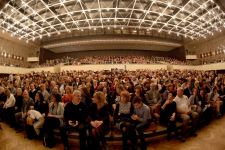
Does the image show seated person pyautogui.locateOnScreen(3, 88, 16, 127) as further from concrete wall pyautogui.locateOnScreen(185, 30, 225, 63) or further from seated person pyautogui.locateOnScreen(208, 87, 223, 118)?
concrete wall pyautogui.locateOnScreen(185, 30, 225, 63)

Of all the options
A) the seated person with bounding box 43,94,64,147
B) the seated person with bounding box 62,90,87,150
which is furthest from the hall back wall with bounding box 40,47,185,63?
the seated person with bounding box 62,90,87,150

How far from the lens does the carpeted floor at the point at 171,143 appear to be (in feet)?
15.1

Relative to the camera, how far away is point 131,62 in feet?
83.3

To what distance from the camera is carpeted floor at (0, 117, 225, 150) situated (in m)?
4.60

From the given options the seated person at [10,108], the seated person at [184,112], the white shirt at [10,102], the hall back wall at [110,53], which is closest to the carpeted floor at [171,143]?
the seated person at [184,112]

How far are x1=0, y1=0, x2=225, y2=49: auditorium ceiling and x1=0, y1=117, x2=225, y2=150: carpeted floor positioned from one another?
13.1 meters

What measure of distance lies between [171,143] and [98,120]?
191 centimetres

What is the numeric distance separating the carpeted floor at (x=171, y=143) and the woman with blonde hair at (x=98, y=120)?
0.70 m

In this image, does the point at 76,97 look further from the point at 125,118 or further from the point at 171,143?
the point at 171,143

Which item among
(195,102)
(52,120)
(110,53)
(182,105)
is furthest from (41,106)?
(110,53)

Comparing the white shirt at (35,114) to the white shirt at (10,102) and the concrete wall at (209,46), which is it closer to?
the white shirt at (10,102)

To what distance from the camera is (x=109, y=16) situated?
24.2 m

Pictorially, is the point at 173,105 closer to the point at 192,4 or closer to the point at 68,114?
the point at 68,114

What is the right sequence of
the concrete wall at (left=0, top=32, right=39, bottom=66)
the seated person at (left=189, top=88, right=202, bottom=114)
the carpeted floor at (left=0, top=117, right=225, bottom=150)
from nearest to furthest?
the carpeted floor at (left=0, top=117, right=225, bottom=150)
the seated person at (left=189, top=88, right=202, bottom=114)
the concrete wall at (left=0, top=32, right=39, bottom=66)
